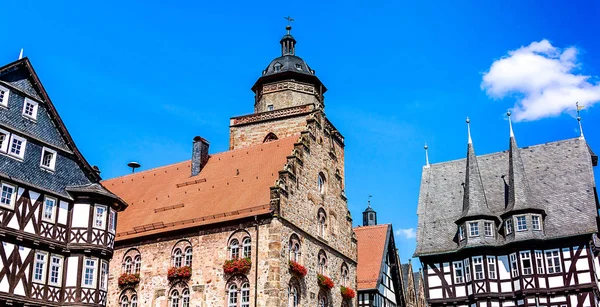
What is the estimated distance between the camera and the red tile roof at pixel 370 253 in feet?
151

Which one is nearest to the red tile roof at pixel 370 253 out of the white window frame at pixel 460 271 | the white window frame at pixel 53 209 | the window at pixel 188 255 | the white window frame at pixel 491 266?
the white window frame at pixel 460 271

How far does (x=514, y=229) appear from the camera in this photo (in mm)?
40312

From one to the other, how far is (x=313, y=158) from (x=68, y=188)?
14.4 m

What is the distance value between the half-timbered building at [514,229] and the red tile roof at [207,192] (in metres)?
12.1

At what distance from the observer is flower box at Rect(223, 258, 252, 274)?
109ft

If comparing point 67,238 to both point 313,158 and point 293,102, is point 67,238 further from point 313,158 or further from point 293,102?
point 293,102

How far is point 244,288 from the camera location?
33344 millimetres

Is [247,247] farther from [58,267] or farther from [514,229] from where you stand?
[514,229]

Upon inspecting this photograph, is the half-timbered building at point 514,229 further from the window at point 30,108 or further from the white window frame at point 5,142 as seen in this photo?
the white window frame at point 5,142

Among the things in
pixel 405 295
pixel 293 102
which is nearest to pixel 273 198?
Result: pixel 293 102

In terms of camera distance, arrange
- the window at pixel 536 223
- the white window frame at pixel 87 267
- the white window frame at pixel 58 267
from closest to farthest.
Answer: the white window frame at pixel 58 267 < the white window frame at pixel 87 267 < the window at pixel 536 223

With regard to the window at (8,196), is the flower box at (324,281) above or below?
below

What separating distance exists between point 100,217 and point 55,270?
10.4ft

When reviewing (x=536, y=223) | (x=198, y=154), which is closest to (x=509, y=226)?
(x=536, y=223)
